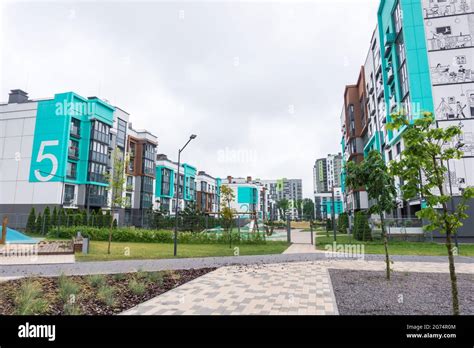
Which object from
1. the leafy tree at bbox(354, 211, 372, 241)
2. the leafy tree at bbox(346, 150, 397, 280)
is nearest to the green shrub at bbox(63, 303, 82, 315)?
the leafy tree at bbox(346, 150, 397, 280)

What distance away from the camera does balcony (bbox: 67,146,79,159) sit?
35.9 meters

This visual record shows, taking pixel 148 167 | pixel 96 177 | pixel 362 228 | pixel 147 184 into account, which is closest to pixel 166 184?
pixel 147 184

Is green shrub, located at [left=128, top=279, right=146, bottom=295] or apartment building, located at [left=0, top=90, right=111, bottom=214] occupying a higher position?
apartment building, located at [left=0, top=90, right=111, bottom=214]

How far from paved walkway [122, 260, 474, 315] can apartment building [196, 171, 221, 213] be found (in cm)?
6771

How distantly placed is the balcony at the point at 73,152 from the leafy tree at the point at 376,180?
35662 mm

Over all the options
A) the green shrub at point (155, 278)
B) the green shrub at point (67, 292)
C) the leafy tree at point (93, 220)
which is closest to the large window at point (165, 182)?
the leafy tree at point (93, 220)

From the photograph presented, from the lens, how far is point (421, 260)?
13.9 metres

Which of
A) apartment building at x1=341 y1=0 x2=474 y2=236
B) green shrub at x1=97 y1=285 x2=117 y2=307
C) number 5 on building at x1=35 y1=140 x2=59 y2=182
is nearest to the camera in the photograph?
green shrub at x1=97 y1=285 x2=117 y2=307

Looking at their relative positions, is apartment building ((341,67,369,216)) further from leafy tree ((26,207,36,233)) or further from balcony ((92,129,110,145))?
leafy tree ((26,207,36,233))

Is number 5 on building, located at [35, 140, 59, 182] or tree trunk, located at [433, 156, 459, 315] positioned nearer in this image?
tree trunk, located at [433, 156, 459, 315]

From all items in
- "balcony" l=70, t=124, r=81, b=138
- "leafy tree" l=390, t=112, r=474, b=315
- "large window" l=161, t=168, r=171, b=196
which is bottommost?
"leafy tree" l=390, t=112, r=474, b=315

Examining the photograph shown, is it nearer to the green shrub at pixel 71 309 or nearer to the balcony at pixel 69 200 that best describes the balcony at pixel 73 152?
A: the balcony at pixel 69 200
